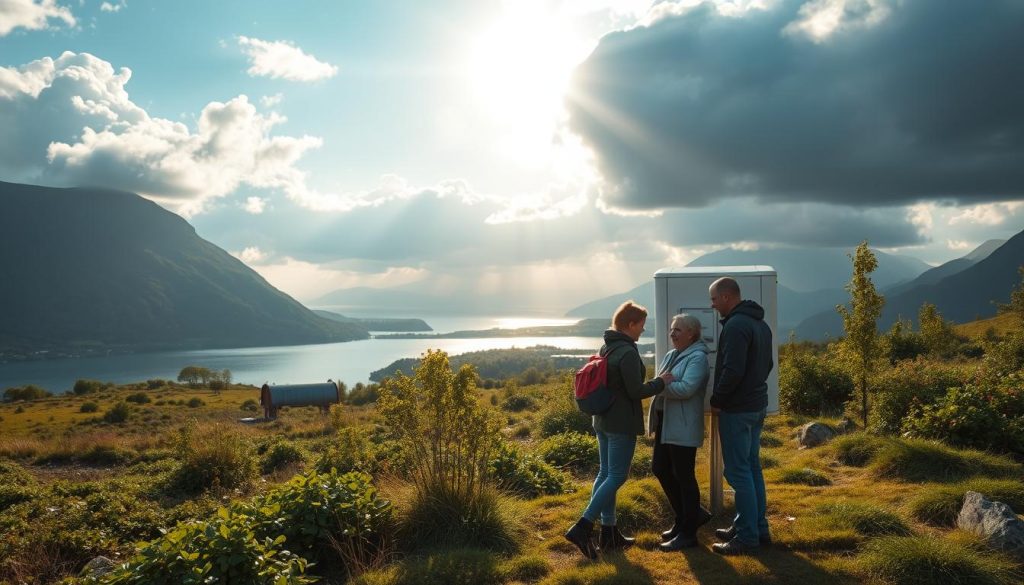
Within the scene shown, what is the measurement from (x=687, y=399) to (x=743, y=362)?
60cm

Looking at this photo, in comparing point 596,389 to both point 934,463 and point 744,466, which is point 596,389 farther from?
point 934,463

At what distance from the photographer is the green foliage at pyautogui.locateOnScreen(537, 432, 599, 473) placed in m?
10.2

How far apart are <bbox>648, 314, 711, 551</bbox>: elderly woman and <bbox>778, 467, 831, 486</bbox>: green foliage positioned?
281 cm

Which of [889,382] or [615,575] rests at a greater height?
[889,382]

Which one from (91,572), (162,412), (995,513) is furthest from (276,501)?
(162,412)

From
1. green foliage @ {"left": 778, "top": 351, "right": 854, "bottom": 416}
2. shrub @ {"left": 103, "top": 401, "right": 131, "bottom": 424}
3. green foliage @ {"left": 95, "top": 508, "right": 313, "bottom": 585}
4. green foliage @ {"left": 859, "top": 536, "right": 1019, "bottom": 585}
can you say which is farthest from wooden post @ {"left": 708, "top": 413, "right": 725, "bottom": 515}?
shrub @ {"left": 103, "top": 401, "right": 131, "bottom": 424}

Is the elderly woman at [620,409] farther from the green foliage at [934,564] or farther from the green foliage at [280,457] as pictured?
the green foliage at [280,457]

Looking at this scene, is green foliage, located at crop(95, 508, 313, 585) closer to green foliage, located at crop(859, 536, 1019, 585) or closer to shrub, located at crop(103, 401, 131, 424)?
green foliage, located at crop(859, 536, 1019, 585)

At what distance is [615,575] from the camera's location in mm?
4902

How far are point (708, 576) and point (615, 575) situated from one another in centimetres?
73

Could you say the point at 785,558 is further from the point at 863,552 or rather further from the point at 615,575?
the point at 615,575

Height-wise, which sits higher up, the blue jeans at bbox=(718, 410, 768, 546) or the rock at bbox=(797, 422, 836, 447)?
the blue jeans at bbox=(718, 410, 768, 546)

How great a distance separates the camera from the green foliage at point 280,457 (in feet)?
48.5

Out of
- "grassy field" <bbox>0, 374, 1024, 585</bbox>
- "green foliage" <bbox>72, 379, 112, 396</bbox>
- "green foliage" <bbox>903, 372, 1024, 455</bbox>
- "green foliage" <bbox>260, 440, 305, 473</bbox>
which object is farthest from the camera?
"green foliage" <bbox>72, 379, 112, 396</bbox>
